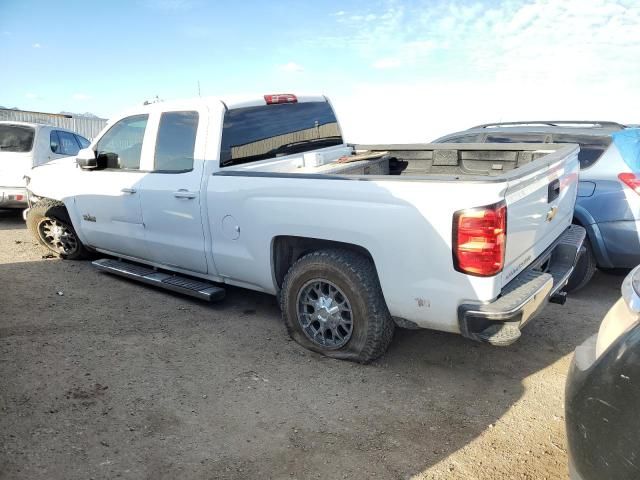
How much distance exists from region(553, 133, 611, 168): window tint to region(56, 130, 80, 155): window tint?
8.50m

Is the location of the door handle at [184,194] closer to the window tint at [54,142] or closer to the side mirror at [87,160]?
the side mirror at [87,160]

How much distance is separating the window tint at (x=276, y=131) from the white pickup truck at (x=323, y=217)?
0.01 metres

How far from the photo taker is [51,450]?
253cm

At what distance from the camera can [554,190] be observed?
338 centimetres

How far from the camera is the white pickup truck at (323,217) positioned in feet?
9.01

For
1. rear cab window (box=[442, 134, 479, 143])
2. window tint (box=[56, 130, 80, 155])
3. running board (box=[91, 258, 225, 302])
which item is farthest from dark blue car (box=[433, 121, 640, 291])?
window tint (box=[56, 130, 80, 155])

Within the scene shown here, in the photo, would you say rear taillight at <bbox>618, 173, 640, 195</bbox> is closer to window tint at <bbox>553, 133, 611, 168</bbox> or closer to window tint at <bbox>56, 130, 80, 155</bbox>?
window tint at <bbox>553, 133, 611, 168</bbox>

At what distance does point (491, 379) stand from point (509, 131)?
3579mm

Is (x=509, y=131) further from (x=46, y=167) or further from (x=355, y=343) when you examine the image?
(x=46, y=167)

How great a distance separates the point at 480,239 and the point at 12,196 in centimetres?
793

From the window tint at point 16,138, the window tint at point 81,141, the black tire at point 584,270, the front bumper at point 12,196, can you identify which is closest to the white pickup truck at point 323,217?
the black tire at point 584,270

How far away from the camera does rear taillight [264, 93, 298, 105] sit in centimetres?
443

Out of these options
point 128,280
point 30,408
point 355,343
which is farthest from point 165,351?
point 128,280

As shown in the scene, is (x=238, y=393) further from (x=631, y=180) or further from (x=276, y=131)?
(x=631, y=180)
